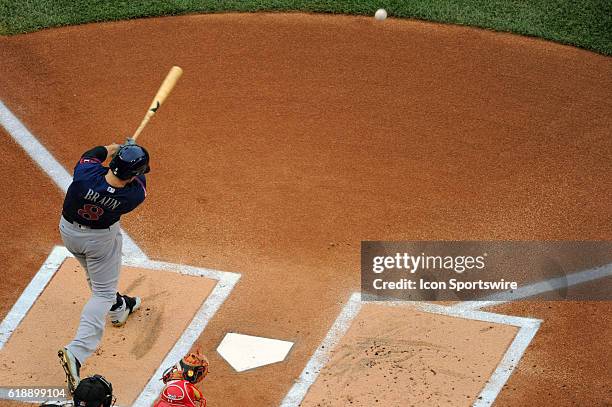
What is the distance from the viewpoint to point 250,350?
7.72m

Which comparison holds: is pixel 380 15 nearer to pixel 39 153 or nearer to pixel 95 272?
pixel 39 153

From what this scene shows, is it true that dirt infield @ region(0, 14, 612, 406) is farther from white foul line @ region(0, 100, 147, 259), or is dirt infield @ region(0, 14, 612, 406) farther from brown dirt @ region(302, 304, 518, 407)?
brown dirt @ region(302, 304, 518, 407)

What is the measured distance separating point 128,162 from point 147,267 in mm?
1673

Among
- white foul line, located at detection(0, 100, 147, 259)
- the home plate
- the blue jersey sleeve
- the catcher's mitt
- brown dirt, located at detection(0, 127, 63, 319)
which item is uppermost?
the blue jersey sleeve

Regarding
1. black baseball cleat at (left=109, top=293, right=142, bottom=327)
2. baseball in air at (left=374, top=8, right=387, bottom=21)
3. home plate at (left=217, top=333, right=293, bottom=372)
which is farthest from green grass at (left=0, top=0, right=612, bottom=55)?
home plate at (left=217, top=333, right=293, bottom=372)

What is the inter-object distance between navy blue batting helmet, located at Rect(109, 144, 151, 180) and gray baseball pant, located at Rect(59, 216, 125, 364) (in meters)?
0.53

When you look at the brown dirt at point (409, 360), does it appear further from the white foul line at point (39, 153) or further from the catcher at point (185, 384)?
the white foul line at point (39, 153)

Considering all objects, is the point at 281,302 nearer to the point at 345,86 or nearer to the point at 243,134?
the point at 243,134

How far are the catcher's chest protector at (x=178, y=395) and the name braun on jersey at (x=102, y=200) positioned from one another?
62.1 inches

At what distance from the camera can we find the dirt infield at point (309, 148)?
8.27m

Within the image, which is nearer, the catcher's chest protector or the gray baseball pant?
the catcher's chest protector

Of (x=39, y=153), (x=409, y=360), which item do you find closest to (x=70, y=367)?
(x=409, y=360)

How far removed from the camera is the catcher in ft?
20.6

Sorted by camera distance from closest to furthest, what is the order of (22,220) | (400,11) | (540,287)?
(540,287) → (22,220) → (400,11)
